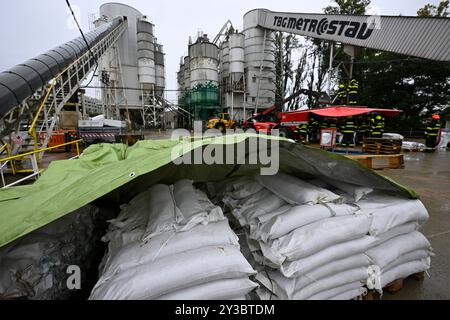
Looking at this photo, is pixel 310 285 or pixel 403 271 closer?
pixel 310 285

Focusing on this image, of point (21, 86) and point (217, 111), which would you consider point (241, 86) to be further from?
point (21, 86)

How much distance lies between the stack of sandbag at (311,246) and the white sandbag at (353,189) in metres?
0.02

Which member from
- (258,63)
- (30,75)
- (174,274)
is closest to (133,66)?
(258,63)

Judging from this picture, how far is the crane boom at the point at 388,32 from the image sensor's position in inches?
277

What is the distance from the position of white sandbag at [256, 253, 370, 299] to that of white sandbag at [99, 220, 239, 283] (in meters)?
0.37

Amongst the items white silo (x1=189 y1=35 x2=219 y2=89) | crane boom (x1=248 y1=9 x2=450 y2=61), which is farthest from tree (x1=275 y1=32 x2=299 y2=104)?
crane boom (x1=248 y1=9 x2=450 y2=61)

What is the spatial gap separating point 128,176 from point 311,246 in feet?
3.91

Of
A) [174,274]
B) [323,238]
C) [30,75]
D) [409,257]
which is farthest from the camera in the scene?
[30,75]

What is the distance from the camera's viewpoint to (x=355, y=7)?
67.8 feet

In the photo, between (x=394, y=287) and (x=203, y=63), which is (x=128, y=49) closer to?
(x=203, y=63)

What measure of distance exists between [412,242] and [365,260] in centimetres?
57

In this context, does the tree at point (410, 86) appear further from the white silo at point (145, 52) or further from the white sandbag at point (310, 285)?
the white silo at point (145, 52)

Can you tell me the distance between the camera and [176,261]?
3.92 ft
